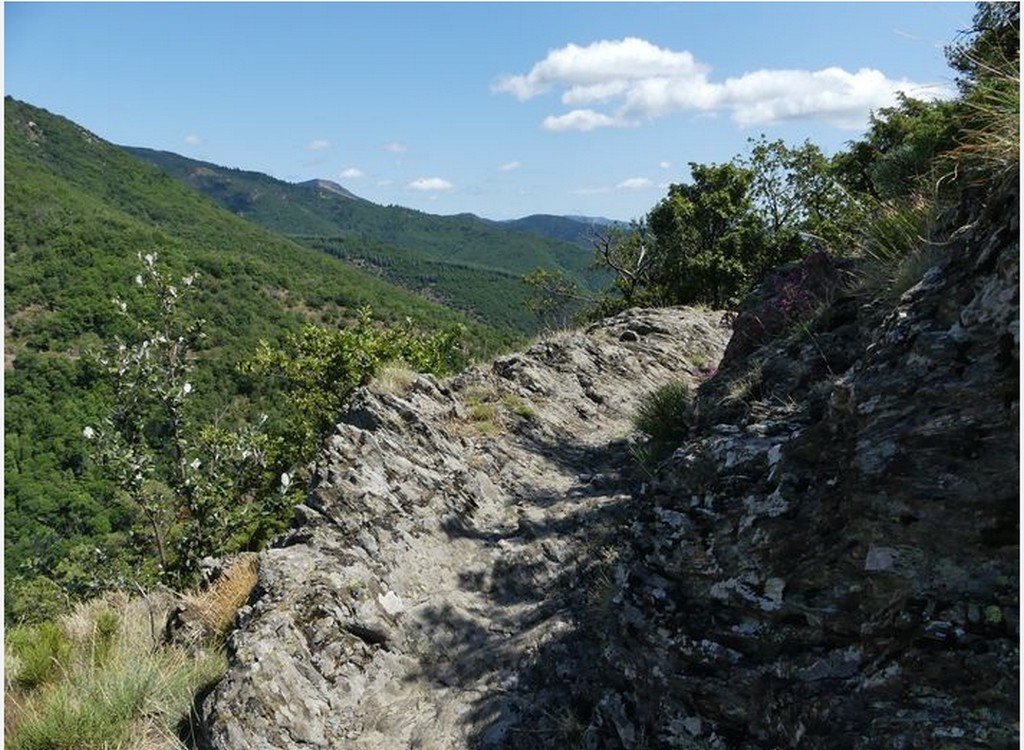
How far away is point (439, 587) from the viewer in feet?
21.6

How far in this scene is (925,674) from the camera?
2756 mm

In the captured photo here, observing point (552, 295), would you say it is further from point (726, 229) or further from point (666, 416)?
point (666, 416)

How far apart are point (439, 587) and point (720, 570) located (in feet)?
11.1

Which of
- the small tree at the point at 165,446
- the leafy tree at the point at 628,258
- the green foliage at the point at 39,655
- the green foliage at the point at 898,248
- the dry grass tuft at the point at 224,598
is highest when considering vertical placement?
the leafy tree at the point at 628,258

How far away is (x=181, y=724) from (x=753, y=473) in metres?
4.41

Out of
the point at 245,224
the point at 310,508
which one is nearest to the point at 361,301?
the point at 245,224

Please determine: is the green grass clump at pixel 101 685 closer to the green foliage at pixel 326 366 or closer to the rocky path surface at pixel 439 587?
the rocky path surface at pixel 439 587

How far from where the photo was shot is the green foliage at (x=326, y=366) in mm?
17828

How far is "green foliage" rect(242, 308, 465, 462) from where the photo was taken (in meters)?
17.8

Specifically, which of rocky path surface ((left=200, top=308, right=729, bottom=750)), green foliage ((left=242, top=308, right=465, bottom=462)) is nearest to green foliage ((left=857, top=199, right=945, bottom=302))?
rocky path surface ((left=200, top=308, right=729, bottom=750))

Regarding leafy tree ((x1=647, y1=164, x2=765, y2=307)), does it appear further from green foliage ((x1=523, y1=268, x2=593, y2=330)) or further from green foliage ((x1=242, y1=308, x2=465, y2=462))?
green foliage ((x1=242, y1=308, x2=465, y2=462))

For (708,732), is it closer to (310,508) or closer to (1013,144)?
(1013,144)

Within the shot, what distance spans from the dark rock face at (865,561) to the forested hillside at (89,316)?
7.25 meters

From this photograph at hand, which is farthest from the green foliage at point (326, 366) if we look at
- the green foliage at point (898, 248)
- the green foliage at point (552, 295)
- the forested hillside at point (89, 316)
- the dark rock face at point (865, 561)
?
the dark rock face at point (865, 561)
